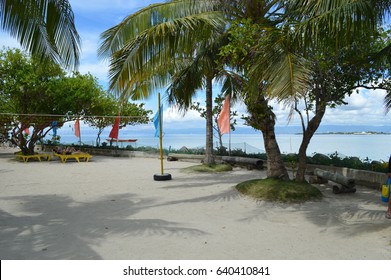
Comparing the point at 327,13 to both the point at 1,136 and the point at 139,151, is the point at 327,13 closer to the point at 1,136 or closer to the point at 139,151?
A: the point at 139,151

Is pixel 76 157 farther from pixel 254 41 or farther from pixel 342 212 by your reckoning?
pixel 342 212

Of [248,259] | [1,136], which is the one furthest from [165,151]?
[248,259]

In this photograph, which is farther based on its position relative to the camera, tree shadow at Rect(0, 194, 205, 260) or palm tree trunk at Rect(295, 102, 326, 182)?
palm tree trunk at Rect(295, 102, 326, 182)

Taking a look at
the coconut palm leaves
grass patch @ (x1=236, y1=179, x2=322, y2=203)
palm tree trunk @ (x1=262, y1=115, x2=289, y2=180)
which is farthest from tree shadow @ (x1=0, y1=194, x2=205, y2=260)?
palm tree trunk @ (x1=262, y1=115, x2=289, y2=180)

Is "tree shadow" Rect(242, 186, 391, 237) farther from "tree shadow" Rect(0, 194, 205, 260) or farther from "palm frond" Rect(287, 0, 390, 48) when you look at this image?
"palm frond" Rect(287, 0, 390, 48)

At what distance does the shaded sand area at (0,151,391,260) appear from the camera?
411 centimetres

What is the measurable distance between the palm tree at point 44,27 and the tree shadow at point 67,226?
284 centimetres

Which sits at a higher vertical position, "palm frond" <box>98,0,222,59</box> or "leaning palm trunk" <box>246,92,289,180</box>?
"palm frond" <box>98,0,222,59</box>

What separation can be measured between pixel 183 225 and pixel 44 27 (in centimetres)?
417

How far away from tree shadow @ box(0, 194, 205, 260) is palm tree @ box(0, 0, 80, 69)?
9.31ft

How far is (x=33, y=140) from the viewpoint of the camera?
19.5m

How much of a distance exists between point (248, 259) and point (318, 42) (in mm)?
3568

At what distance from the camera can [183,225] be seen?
17.5 feet

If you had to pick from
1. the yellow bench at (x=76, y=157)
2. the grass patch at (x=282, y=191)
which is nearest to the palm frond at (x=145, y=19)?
the grass patch at (x=282, y=191)
